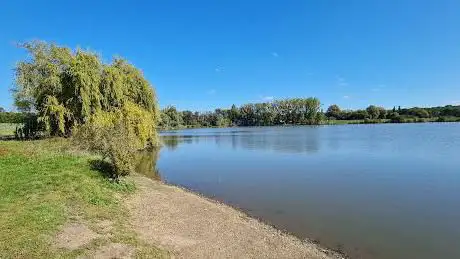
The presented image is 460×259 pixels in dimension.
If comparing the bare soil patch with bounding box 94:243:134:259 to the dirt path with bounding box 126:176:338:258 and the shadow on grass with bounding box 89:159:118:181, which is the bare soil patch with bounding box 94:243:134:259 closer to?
the dirt path with bounding box 126:176:338:258

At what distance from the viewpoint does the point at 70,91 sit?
3019cm

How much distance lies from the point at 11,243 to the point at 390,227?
10.8 meters

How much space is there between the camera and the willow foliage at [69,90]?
29.7 meters

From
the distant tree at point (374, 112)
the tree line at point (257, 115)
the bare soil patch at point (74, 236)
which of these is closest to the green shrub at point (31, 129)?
→ the bare soil patch at point (74, 236)

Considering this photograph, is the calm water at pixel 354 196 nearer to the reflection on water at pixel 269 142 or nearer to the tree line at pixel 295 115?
the reflection on water at pixel 269 142

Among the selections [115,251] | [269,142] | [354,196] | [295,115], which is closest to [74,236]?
[115,251]

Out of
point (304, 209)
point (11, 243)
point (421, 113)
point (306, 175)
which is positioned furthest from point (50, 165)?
point (421, 113)

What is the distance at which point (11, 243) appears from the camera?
767cm

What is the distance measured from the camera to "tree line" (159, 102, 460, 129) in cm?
14588

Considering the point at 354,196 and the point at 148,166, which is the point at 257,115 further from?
the point at 354,196

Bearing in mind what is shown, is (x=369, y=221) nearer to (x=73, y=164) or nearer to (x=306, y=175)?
(x=306, y=175)

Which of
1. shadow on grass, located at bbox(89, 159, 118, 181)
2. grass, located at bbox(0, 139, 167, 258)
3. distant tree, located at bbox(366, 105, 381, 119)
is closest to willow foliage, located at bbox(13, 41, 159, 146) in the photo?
shadow on grass, located at bbox(89, 159, 118, 181)

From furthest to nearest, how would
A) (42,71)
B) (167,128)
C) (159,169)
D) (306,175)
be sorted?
1. (167,128)
2. (42,71)
3. (159,169)
4. (306,175)

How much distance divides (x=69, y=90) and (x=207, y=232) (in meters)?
23.8
